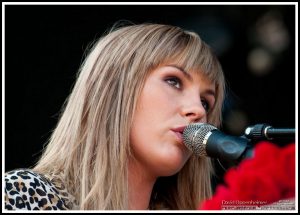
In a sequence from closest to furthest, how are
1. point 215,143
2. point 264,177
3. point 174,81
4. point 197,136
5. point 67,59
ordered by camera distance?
point 264,177
point 215,143
point 197,136
point 174,81
point 67,59

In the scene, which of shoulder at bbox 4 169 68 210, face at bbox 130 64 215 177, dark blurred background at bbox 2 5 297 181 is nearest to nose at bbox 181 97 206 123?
face at bbox 130 64 215 177

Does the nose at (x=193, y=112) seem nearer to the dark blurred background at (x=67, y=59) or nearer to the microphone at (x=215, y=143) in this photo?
the microphone at (x=215, y=143)

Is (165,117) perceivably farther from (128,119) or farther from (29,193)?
(29,193)

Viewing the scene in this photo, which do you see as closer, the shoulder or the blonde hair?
the shoulder

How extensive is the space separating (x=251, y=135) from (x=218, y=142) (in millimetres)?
104

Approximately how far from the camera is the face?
2.03 m

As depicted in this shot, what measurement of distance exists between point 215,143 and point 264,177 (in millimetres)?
333

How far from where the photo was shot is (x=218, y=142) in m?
1.64

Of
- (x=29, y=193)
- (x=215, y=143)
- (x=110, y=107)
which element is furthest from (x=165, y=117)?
(x=29, y=193)

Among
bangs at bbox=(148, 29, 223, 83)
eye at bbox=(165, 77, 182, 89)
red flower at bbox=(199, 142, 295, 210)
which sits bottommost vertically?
red flower at bbox=(199, 142, 295, 210)

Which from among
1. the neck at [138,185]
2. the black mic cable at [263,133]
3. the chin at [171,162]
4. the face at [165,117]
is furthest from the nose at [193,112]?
the black mic cable at [263,133]

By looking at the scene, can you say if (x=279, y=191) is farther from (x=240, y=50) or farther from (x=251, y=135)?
(x=240, y=50)

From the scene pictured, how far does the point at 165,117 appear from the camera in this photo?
204 centimetres

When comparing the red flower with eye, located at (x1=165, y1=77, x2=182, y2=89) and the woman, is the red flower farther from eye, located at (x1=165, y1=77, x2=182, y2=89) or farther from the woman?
eye, located at (x1=165, y1=77, x2=182, y2=89)
